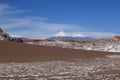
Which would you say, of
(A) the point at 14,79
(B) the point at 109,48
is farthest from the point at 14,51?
(B) the point at 109,48

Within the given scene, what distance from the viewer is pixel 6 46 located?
59281 millimetres

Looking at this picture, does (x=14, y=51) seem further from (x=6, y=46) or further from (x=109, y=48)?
(x=109, y=48)

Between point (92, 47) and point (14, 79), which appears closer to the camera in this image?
point (14, 79)

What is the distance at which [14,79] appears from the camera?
2191 centimetres

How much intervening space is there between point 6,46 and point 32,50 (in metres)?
4.87

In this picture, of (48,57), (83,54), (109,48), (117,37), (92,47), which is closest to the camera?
(48,57)

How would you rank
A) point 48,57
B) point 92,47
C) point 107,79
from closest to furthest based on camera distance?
1. point 107,79
2. point 48,57
3. point 92,47

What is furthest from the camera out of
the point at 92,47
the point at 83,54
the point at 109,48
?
the point at 92,47

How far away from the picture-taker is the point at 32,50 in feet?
197

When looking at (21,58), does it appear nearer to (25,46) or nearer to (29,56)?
(29,56)

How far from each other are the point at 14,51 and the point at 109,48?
168ft

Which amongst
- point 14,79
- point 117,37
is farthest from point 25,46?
point 117,37

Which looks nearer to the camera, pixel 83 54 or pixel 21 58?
pixel 21 58

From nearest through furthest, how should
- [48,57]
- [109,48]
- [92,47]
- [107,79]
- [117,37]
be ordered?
[107,79]
[48,57]
[109,48]
[92,47]
[117,37]
